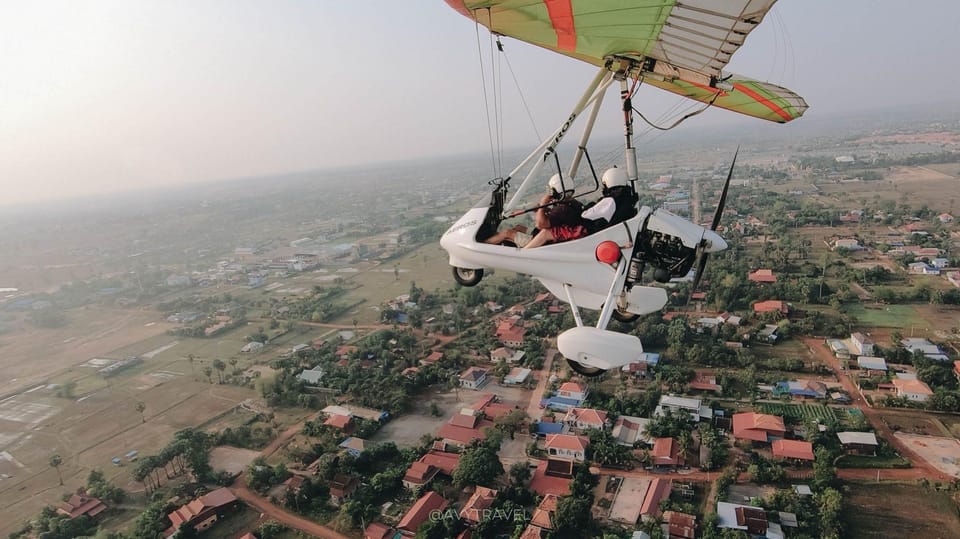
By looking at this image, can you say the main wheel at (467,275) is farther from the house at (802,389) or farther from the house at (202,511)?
the house at (802,389)

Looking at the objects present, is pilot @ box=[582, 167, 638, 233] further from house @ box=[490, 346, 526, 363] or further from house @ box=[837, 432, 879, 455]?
house @ box=[490, 346, 526, 363]

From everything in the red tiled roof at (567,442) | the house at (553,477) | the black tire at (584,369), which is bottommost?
the house at (553,477)

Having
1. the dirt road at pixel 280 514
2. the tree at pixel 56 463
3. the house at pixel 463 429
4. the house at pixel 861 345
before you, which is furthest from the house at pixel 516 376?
the tree at pixel 56 463

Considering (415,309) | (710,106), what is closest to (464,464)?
(710,106)

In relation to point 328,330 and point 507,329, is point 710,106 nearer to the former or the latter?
point 507,329

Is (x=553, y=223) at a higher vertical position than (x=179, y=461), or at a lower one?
higher

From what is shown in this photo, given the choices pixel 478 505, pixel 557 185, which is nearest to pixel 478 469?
pixel 478 505

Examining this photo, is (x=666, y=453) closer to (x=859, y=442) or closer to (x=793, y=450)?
(x=793, y=450)
